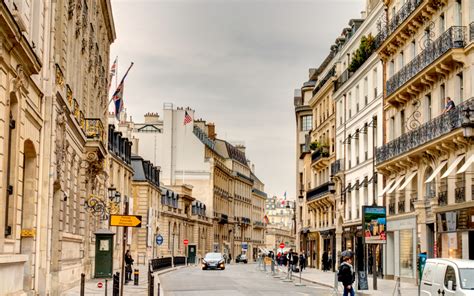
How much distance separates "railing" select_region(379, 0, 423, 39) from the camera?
40.2 meters

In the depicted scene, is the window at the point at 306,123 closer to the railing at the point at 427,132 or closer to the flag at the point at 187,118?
the flag at the point at 187,118

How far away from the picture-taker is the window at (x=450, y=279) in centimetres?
1853

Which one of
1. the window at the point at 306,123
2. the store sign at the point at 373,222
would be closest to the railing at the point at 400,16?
the store sign at the point at 373,222

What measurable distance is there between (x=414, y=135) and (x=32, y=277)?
2186cm

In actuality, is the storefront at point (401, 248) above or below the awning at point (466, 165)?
below

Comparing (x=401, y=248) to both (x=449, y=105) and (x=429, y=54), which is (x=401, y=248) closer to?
(x=429, y=54)

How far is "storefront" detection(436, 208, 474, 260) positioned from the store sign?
270 centimetres

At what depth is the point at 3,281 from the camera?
58.4 ft

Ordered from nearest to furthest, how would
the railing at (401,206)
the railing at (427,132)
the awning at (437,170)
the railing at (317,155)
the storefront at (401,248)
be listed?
1. the railing at (427,132)
2. the awning at (437,170)
3. the storefront at (401,248)
4. the railing at (401,206)
5. the railing at (317,155)

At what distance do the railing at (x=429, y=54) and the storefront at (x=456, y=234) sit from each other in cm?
632

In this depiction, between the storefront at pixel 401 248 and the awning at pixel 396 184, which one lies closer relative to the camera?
the storefront at pixel 401 248

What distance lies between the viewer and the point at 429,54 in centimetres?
3725

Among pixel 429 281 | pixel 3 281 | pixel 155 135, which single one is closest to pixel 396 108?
pixel 429 281

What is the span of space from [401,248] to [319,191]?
989 inches
